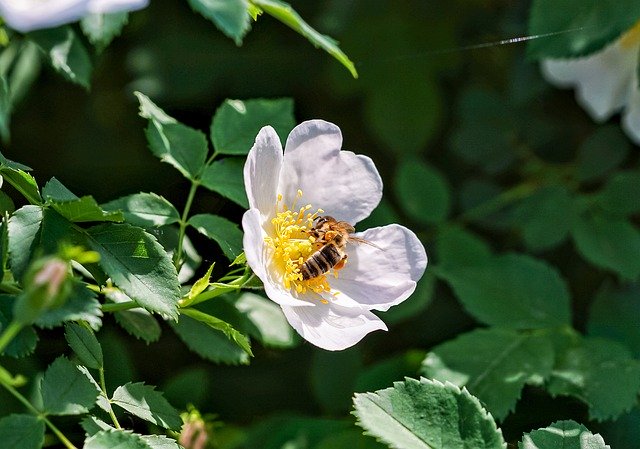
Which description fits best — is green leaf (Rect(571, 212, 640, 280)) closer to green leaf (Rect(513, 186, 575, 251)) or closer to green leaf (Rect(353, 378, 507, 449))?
green leaf (Rect(513, 186, 575, 251))

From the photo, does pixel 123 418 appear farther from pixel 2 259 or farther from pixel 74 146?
pixel 74 146

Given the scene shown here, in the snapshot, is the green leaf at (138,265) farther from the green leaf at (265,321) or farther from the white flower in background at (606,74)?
the white flower in background at (606,74)

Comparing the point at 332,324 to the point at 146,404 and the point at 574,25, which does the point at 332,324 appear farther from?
the point at 574,25

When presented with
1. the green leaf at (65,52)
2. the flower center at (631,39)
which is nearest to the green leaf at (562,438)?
the green leaf at (65,52)

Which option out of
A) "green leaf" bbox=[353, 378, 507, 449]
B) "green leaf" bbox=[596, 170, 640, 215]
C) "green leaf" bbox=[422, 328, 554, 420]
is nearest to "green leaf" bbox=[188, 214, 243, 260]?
"green leaf" bbox=[353, 378, 507, 449]

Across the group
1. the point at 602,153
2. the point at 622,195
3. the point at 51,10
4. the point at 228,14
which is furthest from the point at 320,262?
the point at 602,153

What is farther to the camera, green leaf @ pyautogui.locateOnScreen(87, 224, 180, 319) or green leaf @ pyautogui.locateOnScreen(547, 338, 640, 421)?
green leaf @ pyautogui.locateOnScreen(547, 338, 640, 421)
